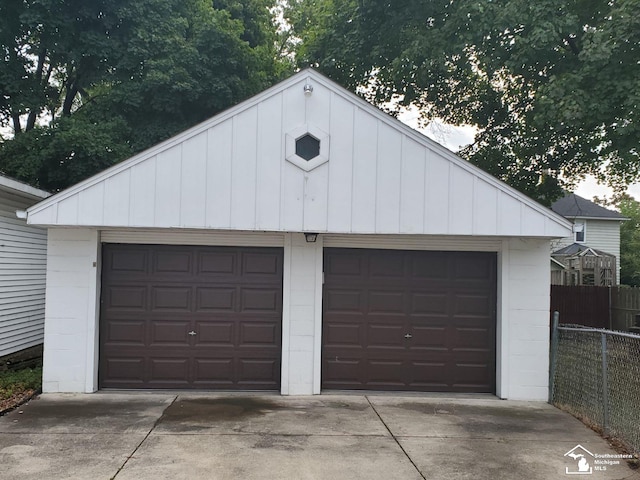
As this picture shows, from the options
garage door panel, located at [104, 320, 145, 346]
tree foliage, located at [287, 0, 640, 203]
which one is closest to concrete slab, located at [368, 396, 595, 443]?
garage door panel, located at [104, 320, 145, 346]

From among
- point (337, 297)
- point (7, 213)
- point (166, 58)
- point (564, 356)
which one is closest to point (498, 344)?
point (564, 356)

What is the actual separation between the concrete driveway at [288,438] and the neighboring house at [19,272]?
2581 mm

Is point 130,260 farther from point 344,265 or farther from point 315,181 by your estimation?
point 344,265

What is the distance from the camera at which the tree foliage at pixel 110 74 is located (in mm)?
13930

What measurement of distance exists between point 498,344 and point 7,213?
8349 millimetres

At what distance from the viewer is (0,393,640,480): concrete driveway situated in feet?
17.5

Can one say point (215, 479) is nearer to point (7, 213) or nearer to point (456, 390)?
point (456, 390)

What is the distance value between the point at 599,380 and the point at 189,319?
583 centimetres

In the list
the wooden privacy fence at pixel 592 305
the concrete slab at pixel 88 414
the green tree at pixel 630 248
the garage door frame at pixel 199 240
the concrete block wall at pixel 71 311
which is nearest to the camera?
the concrete slab at pixel 88 414

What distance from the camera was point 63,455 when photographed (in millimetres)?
5609

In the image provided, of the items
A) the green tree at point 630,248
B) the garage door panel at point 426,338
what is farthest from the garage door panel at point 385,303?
the green tree at point 630,248

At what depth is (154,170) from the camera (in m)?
7.79

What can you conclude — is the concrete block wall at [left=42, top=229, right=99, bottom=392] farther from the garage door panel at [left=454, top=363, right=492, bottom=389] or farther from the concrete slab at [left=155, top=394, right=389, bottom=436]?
the garage door panel at [left=454, top=363, right=492, bottom=389]

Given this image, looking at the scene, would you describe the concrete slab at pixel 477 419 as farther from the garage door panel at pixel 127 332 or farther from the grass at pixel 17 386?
the grass at pixel 17 386
